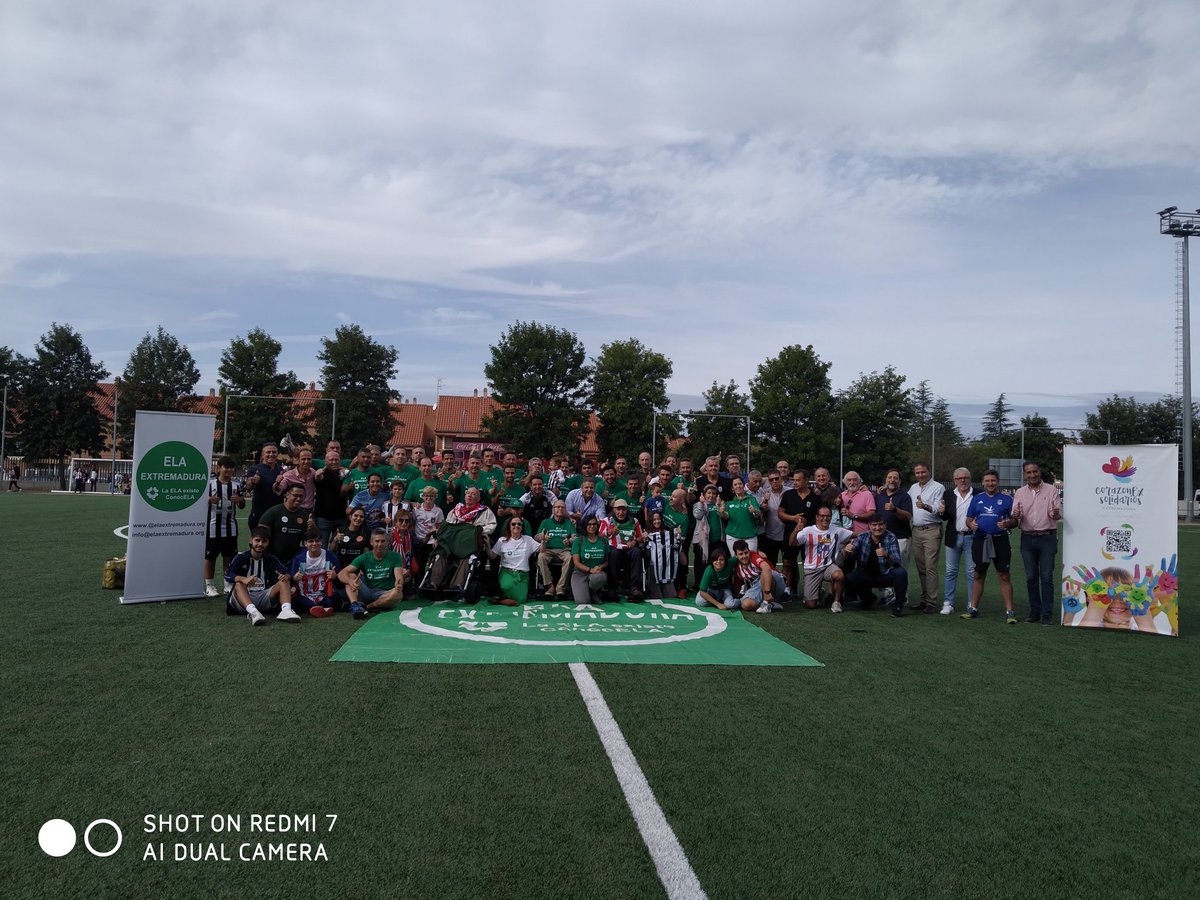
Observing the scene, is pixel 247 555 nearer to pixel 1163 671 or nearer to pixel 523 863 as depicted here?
pixel 523 863

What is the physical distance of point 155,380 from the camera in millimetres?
57781

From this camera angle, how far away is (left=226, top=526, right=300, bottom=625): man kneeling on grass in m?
8.00

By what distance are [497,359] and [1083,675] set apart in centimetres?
4577

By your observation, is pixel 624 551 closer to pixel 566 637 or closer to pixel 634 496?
pixel 634 496

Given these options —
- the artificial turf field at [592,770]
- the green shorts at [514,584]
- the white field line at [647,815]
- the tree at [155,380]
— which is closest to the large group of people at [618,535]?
the green shorts at [514,584]

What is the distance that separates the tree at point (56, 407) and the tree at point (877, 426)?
5180cm

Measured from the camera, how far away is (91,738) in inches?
169

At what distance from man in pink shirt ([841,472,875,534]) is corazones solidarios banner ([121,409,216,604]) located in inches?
296

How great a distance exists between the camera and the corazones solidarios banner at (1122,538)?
843 cm

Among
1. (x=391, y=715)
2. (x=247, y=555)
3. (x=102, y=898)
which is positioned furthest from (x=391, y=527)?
(x=102, y=898)

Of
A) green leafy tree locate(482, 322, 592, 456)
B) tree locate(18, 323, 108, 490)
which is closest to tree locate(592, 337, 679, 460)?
green leafy tree locate(482, 322, 592, 456)

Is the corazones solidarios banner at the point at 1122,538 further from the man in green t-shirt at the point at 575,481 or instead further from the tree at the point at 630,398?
the tree at the point at 630,398

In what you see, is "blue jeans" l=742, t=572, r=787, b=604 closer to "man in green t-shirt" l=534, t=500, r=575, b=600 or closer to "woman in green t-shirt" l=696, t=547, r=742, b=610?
"woman in green t-shirt" l=696, t=547, r=742, b=610

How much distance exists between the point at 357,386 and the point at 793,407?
28833mm
